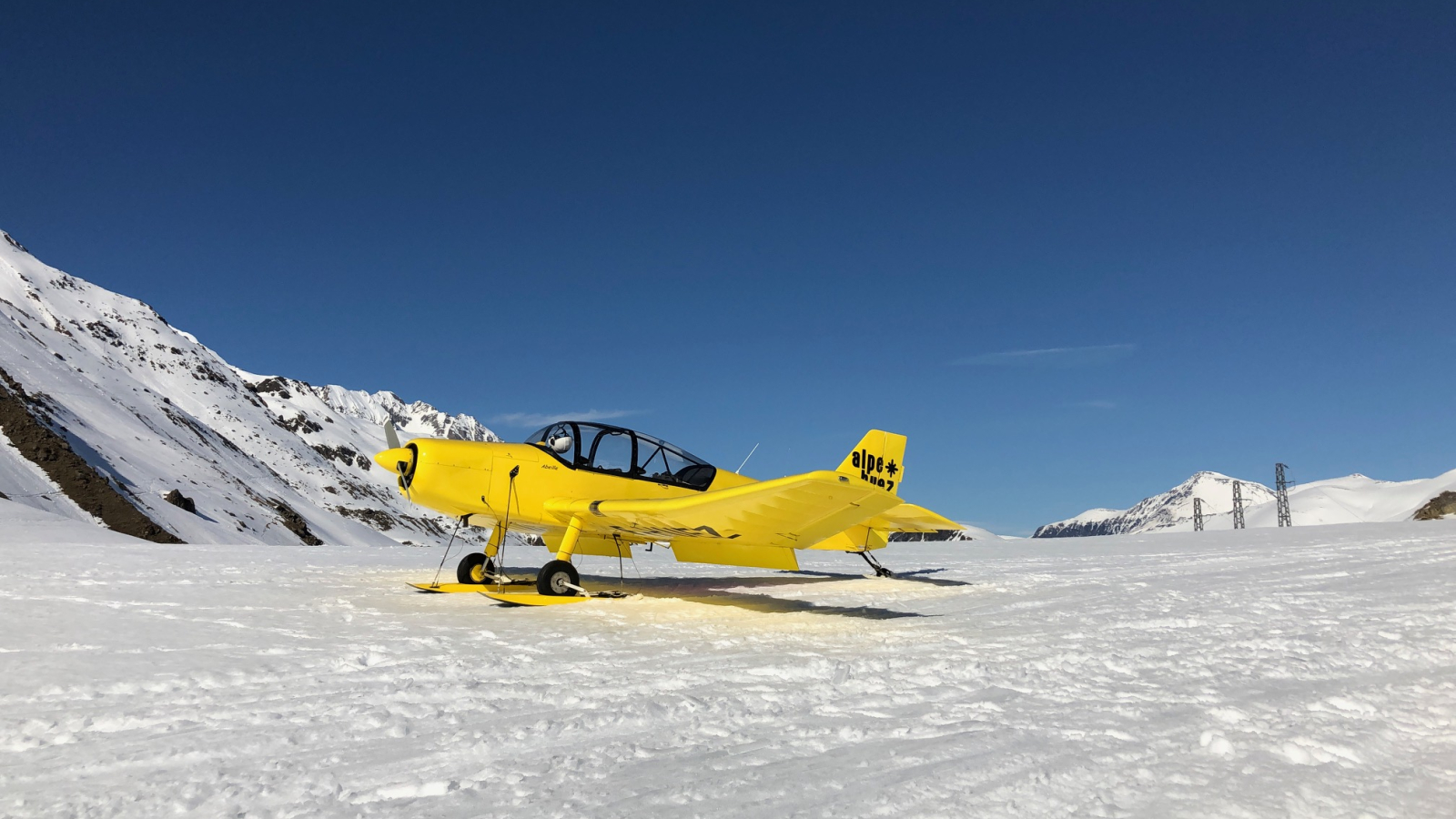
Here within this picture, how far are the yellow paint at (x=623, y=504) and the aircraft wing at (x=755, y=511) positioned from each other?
0.01 m

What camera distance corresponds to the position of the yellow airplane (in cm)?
841

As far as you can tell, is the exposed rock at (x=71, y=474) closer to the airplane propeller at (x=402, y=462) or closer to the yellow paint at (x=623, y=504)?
the airplane propeller at (x=402, y=462)

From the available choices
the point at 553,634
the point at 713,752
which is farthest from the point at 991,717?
the point at 553,634

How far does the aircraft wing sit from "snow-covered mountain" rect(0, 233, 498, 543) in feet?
98.7

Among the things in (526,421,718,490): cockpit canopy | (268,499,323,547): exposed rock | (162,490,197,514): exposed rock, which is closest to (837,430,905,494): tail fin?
(526,421,718,490): cockpit canopy

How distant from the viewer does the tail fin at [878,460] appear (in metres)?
12.2

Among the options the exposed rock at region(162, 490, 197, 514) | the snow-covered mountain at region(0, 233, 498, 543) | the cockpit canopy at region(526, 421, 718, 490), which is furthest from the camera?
the exposed rock at region(162, 490, 197, 514)

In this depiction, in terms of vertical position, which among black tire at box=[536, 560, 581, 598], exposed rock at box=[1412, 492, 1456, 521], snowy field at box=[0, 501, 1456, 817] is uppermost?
exposed rock at box=[1412, 492, 1456, 521]

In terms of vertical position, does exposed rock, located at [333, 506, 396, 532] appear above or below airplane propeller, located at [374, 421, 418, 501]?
above

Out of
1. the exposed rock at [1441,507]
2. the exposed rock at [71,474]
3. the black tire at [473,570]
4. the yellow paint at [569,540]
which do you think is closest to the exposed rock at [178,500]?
the exposed rock at [71,474]

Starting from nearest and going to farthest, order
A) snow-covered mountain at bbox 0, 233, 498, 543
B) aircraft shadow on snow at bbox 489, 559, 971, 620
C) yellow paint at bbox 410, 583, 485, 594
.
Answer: aircraft shadow on snow at bbox 489, 559, 971, 620, yellow paint at bbox 410, 583, 485, 594, snow-covered mountain at bbox 0, 233, 498, 543

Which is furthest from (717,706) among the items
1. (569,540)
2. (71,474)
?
(71,474)

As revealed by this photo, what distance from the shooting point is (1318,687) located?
4.73 metres

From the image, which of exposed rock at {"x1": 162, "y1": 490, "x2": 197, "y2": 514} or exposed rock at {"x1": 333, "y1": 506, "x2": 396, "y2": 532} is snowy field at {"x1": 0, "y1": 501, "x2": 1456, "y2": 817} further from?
exposed rock at {"x1": 333, "y1": 506, "x2": 396, "y2": 532}
